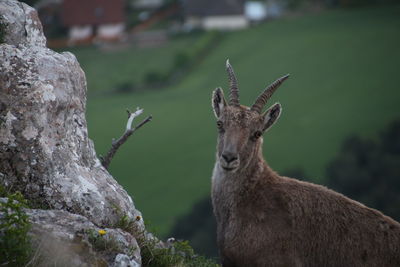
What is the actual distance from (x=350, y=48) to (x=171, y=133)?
39.9m

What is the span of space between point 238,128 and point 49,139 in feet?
11.3

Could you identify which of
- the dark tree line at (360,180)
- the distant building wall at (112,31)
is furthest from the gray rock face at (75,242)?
the distant building wall at (112,31)

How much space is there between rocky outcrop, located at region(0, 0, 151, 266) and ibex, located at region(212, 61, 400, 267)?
1787 mm

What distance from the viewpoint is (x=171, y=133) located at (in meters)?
83.9

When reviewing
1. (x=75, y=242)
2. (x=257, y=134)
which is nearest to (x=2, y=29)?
(x=75, y=242)

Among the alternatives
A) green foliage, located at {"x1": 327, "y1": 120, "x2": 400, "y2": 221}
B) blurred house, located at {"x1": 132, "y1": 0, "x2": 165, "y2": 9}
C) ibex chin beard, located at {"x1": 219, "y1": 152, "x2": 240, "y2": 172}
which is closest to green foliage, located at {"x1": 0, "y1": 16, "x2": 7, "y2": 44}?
ibex chin beard, located at {"x1": 219, "y1": 152, "x2": 240, "y2": 172}

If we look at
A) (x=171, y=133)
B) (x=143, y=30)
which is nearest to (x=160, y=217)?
(x=171, y=133)

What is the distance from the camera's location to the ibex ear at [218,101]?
13.1 meters

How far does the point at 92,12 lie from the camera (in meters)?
131

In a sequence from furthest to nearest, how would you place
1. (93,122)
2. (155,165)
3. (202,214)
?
(93,122) < (155,165) < (202,214)

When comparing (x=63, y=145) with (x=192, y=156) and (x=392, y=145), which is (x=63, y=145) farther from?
(x=392, y=145)

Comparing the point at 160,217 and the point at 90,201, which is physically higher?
the point at 90,201

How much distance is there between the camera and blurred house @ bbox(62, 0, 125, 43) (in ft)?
395

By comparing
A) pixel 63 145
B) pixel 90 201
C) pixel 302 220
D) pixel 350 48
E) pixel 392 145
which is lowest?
pixel 392 145
